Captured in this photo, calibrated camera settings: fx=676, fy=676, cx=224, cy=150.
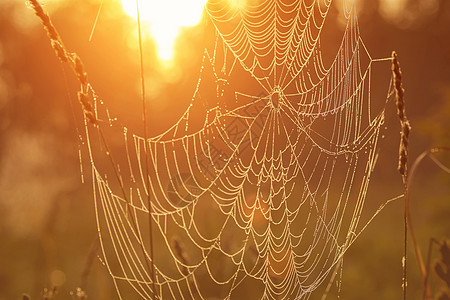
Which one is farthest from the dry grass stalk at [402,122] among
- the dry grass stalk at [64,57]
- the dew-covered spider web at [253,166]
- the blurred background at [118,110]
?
the blurred background at [118,110]

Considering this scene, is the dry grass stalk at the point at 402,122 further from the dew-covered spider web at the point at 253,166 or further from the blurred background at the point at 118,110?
the blurred background at the point at 118,110

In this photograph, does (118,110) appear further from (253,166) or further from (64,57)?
(64,57)

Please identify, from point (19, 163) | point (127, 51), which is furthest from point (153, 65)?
point (19, 163)

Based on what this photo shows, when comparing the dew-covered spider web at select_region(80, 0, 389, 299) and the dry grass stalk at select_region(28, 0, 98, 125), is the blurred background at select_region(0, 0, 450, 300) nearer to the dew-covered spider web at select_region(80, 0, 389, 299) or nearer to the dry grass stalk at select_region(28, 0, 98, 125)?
the dew-covered spider web at select_region(80, 0, 389, 299)

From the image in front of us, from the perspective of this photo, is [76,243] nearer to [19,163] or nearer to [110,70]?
[19,163]

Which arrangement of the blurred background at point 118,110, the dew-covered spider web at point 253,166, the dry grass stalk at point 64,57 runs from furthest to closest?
the blurred background at point 118,110
the dew-covered spider web at point 253,166
the dry grass stalk at point 64,57
